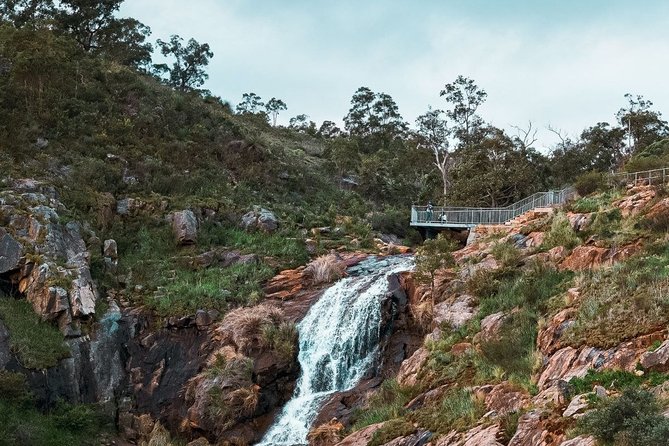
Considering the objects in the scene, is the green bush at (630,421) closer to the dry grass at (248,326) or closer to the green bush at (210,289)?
the dry grass at (248,326)

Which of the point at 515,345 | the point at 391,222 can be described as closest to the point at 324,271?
the point at 515,345

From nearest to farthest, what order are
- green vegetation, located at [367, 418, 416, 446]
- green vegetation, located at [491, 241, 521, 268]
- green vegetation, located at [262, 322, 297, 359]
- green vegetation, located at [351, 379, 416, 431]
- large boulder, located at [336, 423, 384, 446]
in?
green vegetation, located at [367, 418, 416, 446]
large boulder, located at [336, 423, 384, 446]
green vegetation, located at [351, 379, 416, 431]
green vegetation, located at [262, 322, 297, 359]
green vegetation, located at [491, 241, 521, 268]

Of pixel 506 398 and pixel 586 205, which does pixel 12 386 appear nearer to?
pixel 506 398

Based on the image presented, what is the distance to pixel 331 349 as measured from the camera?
2191 cm

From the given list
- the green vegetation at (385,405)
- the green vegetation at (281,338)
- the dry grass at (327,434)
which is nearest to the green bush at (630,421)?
the green vegetation at (385,405)

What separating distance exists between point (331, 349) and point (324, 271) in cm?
541

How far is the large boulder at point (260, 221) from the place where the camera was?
32531mm

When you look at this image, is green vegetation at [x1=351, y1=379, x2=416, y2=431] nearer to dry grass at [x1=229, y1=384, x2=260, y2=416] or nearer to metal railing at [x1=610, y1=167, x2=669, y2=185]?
dry grass at [x1=229, y1=384, x2=260, y2=416]

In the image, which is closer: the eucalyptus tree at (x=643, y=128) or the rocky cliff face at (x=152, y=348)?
the rocky cliff face at (x=152, y=348)

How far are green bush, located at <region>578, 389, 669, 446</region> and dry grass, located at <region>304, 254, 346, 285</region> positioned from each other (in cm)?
1688

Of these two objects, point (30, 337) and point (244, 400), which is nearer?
point (244, 400)

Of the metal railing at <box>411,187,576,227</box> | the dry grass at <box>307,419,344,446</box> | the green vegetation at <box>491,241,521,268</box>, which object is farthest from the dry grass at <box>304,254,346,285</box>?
the metal railing at <box>411,187,576,227</box>

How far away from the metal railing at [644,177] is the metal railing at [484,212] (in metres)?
2.04

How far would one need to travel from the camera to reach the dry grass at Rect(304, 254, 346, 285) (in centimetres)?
2673
